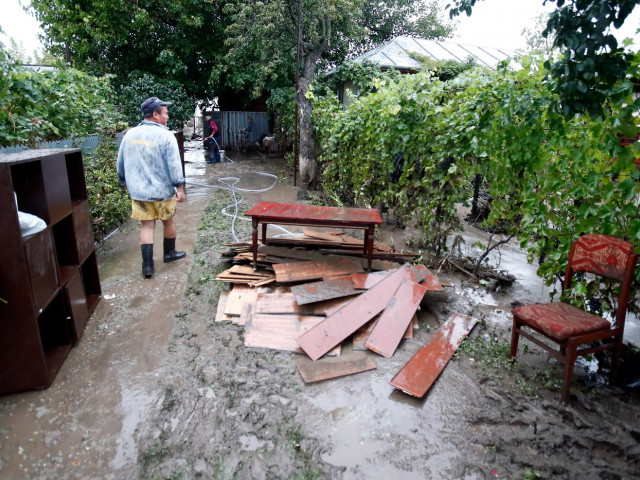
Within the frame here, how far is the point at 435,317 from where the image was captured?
4.55 meters

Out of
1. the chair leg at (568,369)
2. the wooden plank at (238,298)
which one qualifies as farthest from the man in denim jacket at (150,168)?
the chair leg at (568,369)

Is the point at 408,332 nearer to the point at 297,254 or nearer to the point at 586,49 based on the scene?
the point at 297,254

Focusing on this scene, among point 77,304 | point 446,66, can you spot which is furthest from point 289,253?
point 446,66

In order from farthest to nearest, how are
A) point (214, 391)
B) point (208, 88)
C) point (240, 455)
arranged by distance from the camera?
point (208, 88) → point (214, 391) → point (240, 455)

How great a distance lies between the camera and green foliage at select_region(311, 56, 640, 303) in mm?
3412

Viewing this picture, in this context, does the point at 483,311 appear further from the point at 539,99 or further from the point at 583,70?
the point at 583,70

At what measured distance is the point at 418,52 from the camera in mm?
15250

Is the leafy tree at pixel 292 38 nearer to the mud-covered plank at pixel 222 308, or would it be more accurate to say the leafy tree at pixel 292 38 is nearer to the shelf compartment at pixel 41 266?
the mud-covered plank at pixel 222 308

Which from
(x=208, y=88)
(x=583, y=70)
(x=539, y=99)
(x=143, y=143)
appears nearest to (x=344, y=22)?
(x=208, y=88)

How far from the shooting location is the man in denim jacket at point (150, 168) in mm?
5160

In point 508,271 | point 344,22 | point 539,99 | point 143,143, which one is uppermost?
point 344,22

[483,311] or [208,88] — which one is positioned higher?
[208,88]

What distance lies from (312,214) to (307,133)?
21.0 ft

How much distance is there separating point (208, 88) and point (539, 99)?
17130mm
